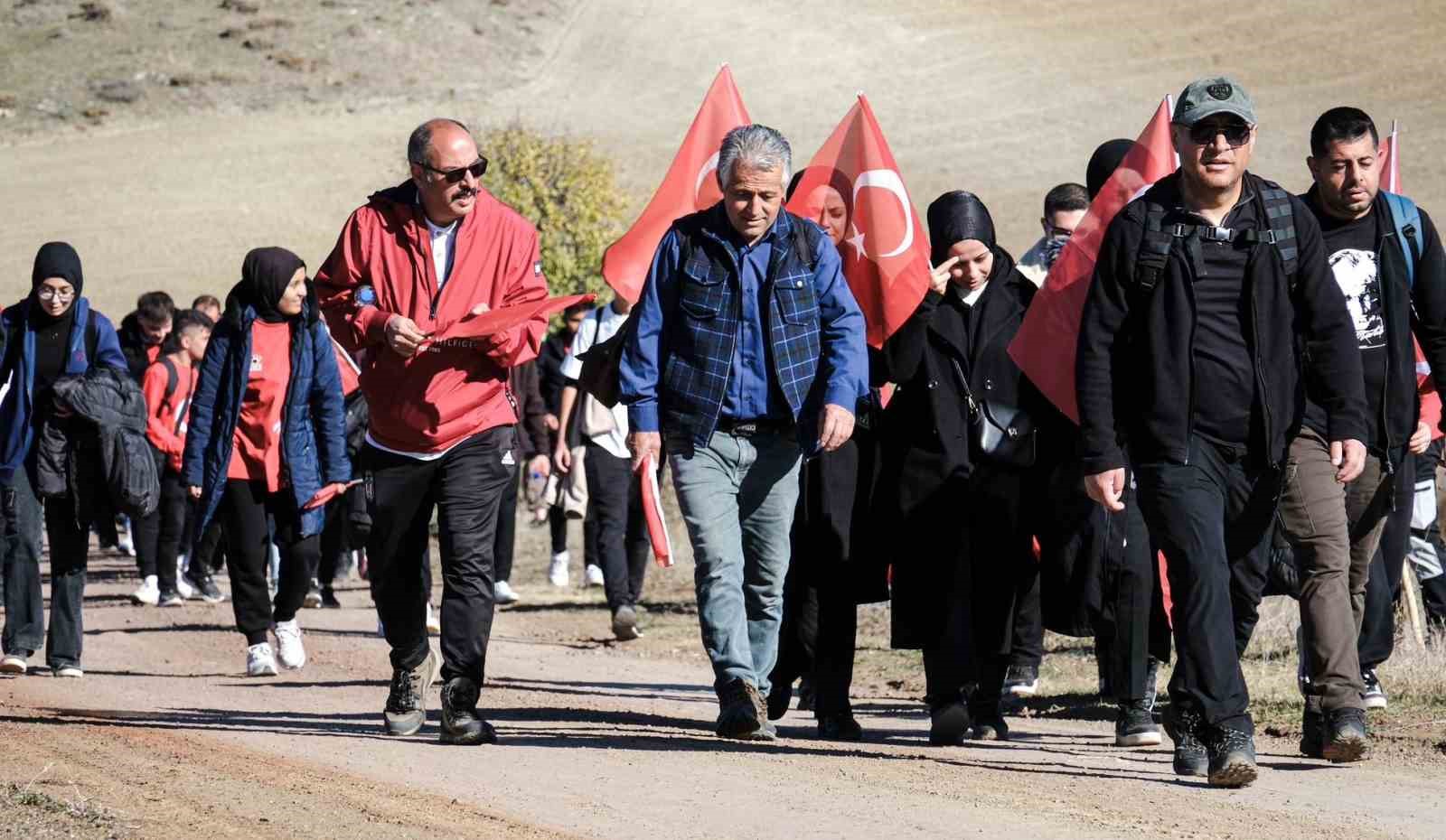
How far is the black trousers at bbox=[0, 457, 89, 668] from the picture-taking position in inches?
460

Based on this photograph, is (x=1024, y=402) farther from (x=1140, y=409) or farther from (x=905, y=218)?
(x=1140, y=409)

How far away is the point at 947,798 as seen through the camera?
281 inches

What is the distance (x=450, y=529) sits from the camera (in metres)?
8.59

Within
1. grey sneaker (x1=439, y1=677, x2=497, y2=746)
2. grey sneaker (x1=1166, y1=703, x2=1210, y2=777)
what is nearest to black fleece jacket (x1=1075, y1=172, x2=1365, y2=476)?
grey sneaker (x1=1166, y1=703, x2=1210, y2=777)

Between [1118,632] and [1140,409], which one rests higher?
[1140,409]

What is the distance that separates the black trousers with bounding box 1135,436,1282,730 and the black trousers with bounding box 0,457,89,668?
21.2 feet

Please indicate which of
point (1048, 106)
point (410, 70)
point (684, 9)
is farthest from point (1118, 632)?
point (684, 9)

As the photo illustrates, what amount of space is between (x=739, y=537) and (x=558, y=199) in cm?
3368

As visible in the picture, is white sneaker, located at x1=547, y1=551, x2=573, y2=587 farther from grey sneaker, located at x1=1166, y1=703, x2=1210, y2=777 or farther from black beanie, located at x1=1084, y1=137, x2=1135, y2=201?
grey sneaker, located at x1=1166, y1=703, x2=1210, y2=777

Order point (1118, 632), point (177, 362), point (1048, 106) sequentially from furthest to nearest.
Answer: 1. point (1048, 106)
2. point (177, 362)
3. point (1118, 632)

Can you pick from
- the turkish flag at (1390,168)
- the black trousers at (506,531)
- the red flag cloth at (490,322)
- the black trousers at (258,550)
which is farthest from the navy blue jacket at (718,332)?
the black trousers at (506,531)

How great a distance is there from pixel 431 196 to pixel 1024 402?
254 cm

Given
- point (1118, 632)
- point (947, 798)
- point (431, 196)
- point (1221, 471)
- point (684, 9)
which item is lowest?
point (947, 798)

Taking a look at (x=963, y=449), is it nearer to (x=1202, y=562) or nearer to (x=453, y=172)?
(x=1202, y=562)
